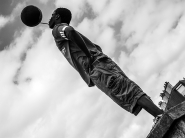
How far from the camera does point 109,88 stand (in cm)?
292

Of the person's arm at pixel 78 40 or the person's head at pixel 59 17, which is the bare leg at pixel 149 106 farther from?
the person's head at pixel 59 17

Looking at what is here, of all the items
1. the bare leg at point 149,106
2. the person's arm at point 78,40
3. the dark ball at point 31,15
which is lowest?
the bare leg at point 149,106

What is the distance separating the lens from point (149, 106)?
2594 millimetres

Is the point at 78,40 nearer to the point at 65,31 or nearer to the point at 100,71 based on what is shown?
the point at 65,31

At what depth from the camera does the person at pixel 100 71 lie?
8.94 ft

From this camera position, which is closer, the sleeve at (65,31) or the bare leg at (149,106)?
the bare leg at (149,106)

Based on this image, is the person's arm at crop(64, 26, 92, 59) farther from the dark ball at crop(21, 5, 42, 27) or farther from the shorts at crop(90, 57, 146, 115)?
the dark ball at crop(21, 5, 42, 27)

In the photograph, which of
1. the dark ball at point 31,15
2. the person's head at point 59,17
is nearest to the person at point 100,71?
the person's head at point 59,17

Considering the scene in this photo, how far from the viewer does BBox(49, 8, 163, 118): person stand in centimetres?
272

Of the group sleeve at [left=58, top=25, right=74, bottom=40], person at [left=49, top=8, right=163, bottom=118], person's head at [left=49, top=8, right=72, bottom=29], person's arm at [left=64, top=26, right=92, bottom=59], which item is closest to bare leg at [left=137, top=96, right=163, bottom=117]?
person at [left=49, top=8, right=163, bottom=118]

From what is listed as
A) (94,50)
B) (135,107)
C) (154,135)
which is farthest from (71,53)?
(154,135)

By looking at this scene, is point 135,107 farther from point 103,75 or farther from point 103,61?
point 103,61

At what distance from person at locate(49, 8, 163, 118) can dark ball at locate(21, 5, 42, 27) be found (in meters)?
0.28

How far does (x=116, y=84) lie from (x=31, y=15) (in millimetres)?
2146
